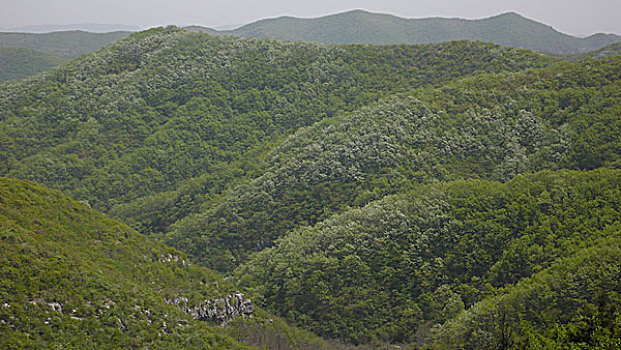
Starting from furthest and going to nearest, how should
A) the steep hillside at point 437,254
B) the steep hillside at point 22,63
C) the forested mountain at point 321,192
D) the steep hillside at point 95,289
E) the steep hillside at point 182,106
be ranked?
the steep hillside at point 22,63
the steep hillside at point 182,106
the steep hillside at point 437,254
the forested mountain at point 321,192
the steep hillside at point 95,289

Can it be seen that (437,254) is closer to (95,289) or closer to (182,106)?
(95,289)

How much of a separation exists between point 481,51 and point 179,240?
39913 millimetres

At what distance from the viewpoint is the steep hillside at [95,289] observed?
44.1ft

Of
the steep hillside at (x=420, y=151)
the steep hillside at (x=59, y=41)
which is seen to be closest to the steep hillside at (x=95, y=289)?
the steep hillside at (x=420, y=151)

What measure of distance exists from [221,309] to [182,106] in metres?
38.3

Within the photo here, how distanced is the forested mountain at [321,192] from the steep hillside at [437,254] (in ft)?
0.37

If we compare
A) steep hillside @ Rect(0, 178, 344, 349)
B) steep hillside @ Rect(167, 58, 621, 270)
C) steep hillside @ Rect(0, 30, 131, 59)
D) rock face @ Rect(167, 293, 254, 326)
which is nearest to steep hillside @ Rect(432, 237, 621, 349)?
steep hillside @ Rect(0, 178, 344, 349)

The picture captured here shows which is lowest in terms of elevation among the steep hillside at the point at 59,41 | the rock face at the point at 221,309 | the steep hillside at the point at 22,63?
the rock face at the point at 221,309

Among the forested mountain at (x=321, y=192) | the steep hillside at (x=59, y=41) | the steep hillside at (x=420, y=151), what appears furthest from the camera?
the steep hillside at (x=59, y=41)

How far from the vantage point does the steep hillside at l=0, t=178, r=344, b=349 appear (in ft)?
44.1

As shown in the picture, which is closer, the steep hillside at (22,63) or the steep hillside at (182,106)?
the steep hillside at (182,106)

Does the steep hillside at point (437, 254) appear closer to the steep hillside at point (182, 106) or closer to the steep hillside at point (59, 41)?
the steep hillside at point (182, 106)

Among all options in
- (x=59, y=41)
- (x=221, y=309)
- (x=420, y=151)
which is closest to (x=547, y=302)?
(x=221, y=309)

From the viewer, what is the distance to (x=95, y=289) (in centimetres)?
1559
